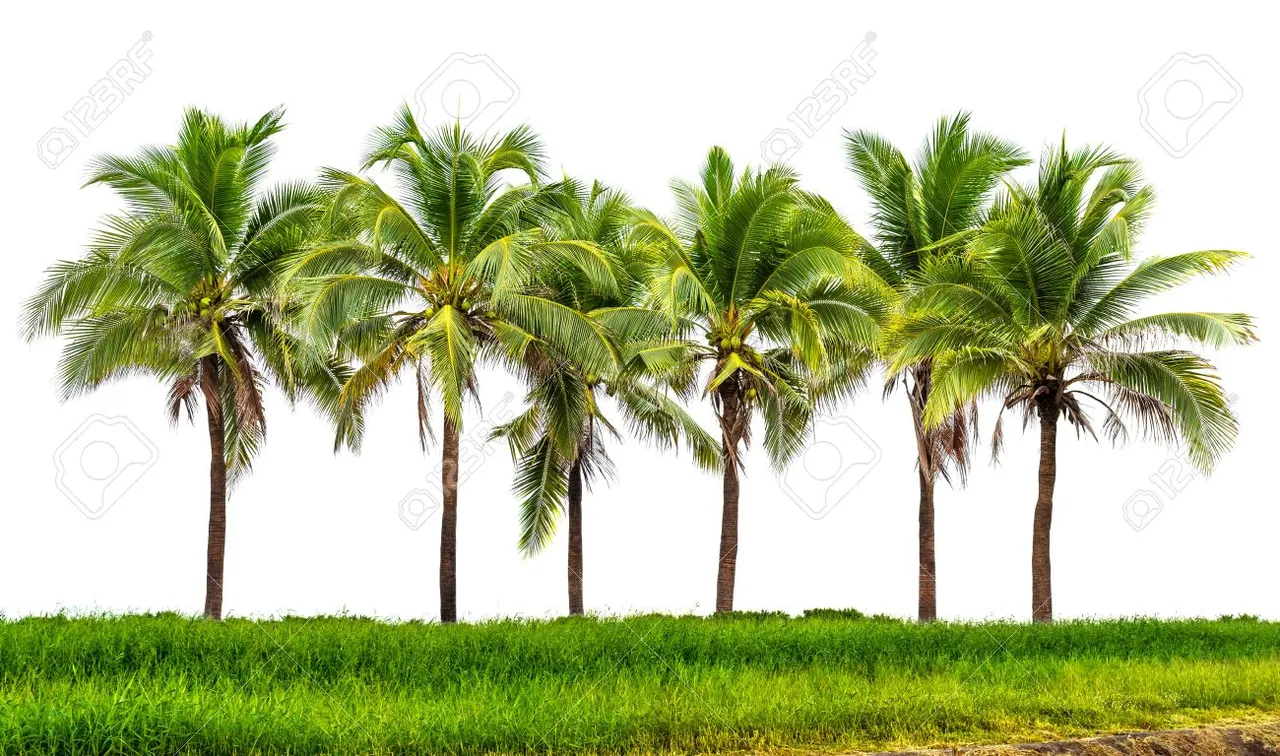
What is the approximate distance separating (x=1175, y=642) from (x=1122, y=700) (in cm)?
816

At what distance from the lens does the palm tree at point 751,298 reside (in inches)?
801

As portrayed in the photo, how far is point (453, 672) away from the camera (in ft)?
39.4

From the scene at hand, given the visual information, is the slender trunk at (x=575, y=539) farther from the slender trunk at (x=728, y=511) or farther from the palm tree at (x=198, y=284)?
the palm tree at (x=198, y=284)

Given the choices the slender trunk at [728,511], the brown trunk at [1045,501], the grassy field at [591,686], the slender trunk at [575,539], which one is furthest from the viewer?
the slender trunk at [575,539]

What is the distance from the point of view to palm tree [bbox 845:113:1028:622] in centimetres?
2258

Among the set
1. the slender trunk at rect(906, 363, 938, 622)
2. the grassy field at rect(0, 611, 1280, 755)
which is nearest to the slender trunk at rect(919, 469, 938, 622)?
the slender trunk at rect(906, 363, 938, 622)

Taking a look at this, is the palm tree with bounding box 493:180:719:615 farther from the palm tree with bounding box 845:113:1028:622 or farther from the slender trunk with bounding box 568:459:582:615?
the palm tree with bounding box 845:113:1028:622

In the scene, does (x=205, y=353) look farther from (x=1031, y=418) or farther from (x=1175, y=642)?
(x=1175, y=642)

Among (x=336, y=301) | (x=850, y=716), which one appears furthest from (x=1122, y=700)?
(x=336, y=301)

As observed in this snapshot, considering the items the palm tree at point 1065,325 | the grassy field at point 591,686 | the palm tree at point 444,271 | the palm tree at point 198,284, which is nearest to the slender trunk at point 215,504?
the palm tree at point 198,284

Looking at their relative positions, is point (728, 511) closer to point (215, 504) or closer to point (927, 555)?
point (927, 555)

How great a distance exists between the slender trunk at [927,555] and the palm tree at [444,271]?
26.1 feet

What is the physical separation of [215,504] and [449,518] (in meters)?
4.54

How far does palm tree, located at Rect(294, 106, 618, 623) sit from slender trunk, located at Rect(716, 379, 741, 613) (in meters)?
3.61
